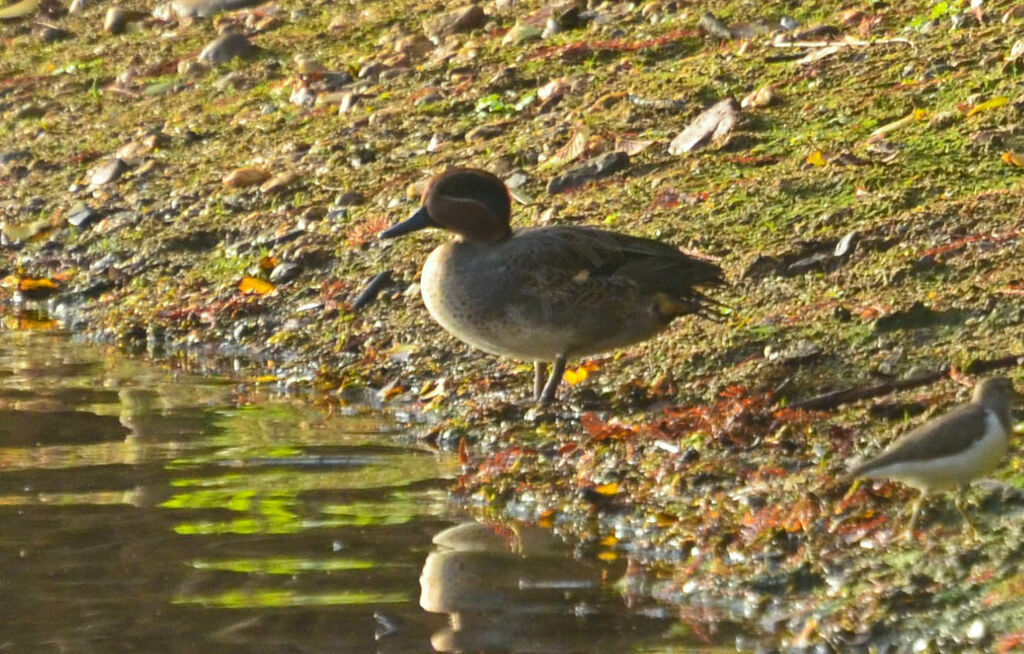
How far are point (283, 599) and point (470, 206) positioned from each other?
2845mm

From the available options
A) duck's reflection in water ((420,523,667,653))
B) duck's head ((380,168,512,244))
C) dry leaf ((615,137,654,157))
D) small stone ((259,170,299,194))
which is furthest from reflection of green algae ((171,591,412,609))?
small stone ((259,170,299,194))

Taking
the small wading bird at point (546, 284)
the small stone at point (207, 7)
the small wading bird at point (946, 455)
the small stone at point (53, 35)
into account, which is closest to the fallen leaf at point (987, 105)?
the small wading bird at point (546, 284)

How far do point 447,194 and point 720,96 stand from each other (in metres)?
3.47

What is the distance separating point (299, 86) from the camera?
14125 millimetres

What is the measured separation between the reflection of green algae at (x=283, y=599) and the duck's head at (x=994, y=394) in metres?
1.89

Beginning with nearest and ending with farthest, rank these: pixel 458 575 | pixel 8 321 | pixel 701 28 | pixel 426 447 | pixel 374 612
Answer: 1. pixel 374 612
2. pixel 458 575
3. pixel 426 447
4. pixel 8 321
5. pixel 701 28

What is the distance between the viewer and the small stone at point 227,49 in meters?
15.4

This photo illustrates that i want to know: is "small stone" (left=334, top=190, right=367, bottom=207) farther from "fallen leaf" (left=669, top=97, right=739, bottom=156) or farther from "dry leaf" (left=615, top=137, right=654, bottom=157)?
"fallen leaf" (left=669, top=97, right=739, bottom=156)

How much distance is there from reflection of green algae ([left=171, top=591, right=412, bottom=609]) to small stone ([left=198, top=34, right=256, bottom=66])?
1000cm

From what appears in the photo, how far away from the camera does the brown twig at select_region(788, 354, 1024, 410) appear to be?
7.18 metres

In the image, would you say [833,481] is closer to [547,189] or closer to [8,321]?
[547,189]

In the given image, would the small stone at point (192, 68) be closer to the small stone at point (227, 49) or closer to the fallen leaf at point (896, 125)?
the small stone at point (227, 49)

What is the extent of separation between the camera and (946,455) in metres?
5.61

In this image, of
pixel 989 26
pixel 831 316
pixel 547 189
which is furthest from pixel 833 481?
pixel 989 26
